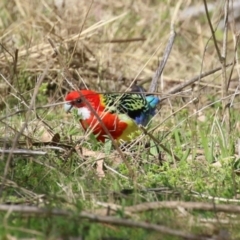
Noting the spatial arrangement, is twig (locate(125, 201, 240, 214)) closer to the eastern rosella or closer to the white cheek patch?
the eastern rosella

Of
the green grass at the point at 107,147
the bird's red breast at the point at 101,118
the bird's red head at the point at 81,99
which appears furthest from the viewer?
the bird's red head at the point at 81,99

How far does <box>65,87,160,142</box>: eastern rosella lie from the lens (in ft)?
13.9

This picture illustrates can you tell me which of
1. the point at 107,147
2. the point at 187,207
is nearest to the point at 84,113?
the point at 107,147

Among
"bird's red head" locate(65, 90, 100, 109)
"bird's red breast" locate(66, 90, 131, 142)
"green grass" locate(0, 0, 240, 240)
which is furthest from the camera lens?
"bird's red head" locate(65, 90, 100, 109)

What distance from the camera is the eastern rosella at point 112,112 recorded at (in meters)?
4.25

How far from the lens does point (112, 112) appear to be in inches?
172

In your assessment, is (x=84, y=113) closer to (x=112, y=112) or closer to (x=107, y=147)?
(x=112, y=112)

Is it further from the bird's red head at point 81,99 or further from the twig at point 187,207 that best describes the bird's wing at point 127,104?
the twig at point 187,207

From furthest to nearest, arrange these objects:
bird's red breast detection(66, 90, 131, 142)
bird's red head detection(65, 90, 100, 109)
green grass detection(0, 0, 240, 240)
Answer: bird's red head detection(65, 90, 100, 109) → bird's red breast detection(66, 90, 131, 142) → green grass detection(0, 0, 240, 240)

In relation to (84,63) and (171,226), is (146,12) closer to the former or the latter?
(84,63)

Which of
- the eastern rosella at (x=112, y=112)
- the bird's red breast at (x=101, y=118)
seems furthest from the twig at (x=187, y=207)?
the bird's red breast at (x=101, y=118)

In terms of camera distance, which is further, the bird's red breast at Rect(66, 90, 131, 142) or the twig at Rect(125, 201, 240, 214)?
the bird's red breast at Rect(66, 90, 131, 142)

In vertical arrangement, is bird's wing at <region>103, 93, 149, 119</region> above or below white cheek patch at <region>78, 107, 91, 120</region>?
above

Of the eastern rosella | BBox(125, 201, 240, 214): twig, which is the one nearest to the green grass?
BBox(125, 201, 240, 214): twig
